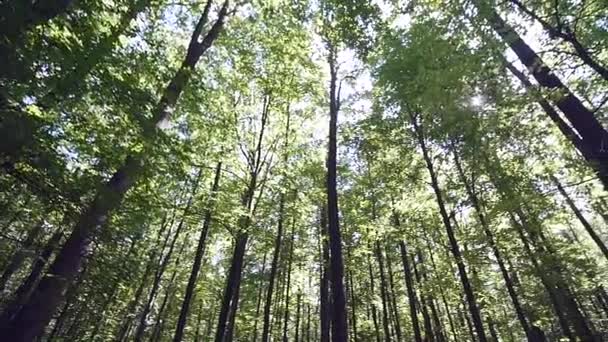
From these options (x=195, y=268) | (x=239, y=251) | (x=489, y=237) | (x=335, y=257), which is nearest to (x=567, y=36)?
(x=335, y=257)

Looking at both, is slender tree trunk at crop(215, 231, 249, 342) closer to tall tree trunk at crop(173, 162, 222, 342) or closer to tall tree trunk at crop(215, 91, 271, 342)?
tall tree trunk at crop(215, 91, 271, 342)

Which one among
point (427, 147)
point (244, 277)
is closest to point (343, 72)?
point (427, 147)

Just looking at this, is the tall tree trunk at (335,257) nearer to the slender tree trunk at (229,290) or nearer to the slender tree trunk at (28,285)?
the slender tree trunk at (229,290)

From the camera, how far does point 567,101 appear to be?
5.55 m

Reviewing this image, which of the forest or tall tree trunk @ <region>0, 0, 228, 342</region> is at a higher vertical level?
the forest

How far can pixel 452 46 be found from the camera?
5789 millimetres

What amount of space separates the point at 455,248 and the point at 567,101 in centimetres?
539

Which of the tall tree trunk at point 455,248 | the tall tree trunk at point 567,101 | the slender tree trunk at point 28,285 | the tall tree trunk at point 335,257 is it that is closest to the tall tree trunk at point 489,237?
the tall tree trunk at point 455,248

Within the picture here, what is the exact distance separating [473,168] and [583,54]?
638 centimetres

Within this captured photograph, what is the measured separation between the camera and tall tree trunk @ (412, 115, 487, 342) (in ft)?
29.0

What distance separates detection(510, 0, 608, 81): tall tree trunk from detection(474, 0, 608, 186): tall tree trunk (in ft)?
1.41

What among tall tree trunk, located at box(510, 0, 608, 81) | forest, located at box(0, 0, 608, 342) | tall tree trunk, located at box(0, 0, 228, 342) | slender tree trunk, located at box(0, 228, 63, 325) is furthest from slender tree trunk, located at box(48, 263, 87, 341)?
tall tree trunk, located at box(510, 0, 608, 81)

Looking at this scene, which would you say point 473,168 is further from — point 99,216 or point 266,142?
point 99,216

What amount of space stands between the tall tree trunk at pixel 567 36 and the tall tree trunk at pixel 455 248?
20.2 ft
